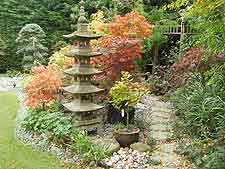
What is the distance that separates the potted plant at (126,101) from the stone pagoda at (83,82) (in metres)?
0.64

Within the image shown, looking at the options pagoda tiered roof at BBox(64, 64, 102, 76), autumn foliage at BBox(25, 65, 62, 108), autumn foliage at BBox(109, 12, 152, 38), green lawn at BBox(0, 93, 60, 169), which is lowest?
green lawn at BBox(0, 93, 60, 169)

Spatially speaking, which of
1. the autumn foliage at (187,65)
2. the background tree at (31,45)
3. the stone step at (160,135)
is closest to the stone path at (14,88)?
the background tree at (31,45)

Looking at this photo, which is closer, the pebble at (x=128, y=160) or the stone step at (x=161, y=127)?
the pebble at (x=128, y=160)

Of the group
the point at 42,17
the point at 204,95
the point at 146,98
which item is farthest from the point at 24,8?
the point at 204,95

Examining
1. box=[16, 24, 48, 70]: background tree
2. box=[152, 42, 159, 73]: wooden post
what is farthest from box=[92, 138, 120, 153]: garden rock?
box=[16, 24, 48, 70]: background tree

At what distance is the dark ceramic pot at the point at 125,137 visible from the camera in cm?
962

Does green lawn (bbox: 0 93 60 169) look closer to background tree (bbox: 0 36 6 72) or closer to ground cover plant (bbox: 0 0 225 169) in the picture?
ground cover plant (bbox: 0 0 225 169)

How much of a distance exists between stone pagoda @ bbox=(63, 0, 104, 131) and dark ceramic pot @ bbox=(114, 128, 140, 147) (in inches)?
40.6

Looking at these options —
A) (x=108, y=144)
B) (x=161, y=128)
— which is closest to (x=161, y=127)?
(x=161, y=128)

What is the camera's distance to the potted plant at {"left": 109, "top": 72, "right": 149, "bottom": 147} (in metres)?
9.65

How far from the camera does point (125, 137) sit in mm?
9617

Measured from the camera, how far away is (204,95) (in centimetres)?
1035

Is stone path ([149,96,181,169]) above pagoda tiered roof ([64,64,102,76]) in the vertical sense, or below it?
below

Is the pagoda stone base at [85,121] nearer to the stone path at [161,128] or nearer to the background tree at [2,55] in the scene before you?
the stone path at [161,128]
